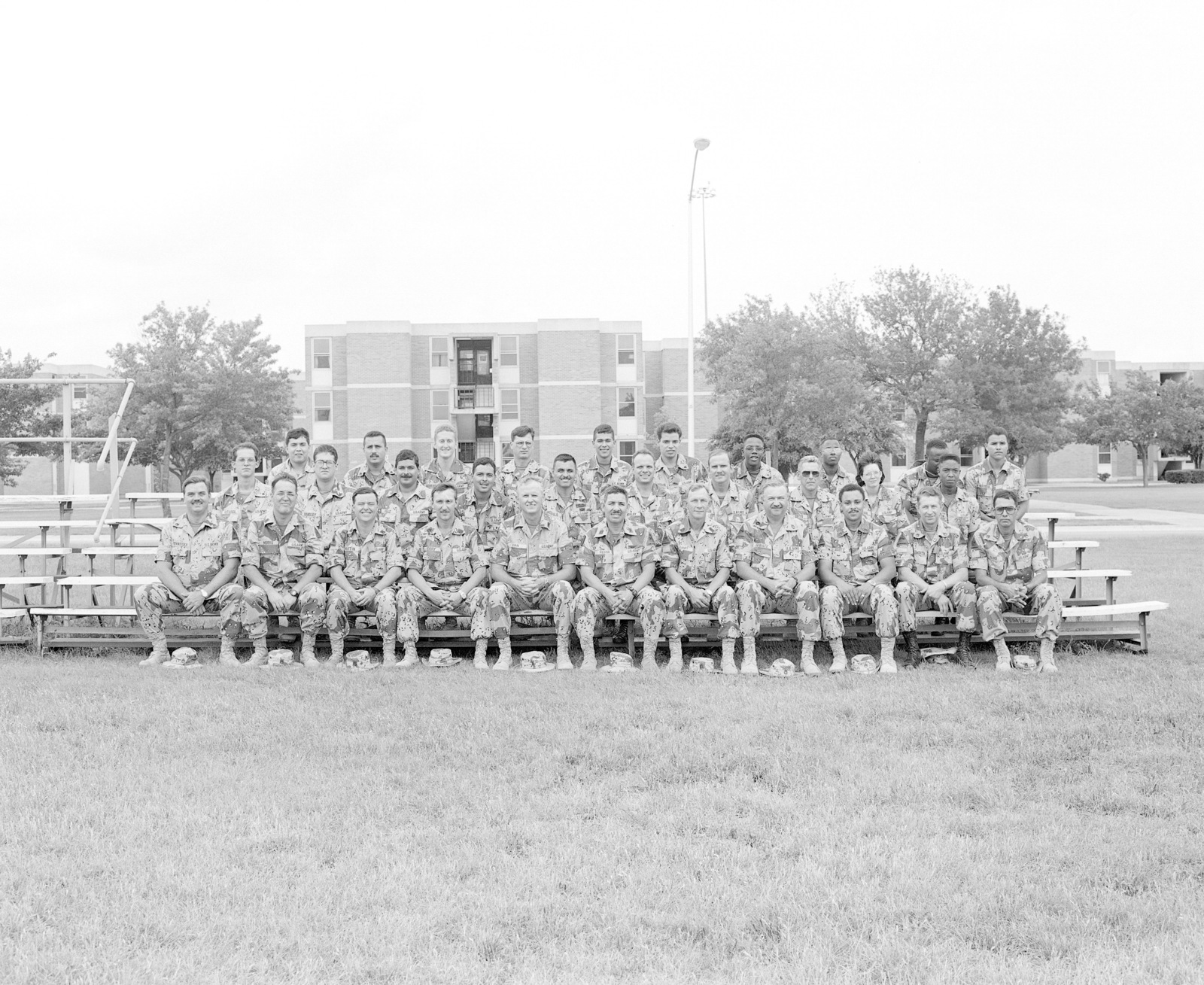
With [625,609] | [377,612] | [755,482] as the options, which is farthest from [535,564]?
[755,482]

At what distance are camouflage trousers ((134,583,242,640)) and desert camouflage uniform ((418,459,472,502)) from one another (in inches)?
83.0

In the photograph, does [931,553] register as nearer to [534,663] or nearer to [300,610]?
[534,663]

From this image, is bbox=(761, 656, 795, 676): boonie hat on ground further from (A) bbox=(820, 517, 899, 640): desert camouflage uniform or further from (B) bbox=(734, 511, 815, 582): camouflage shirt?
(B) bbox=(734, 511, 815, 582): camouflage shirt

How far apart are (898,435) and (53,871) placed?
41.4 meters

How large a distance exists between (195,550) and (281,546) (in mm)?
741

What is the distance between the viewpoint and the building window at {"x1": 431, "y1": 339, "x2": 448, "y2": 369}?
5144 cm

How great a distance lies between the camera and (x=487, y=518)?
9359 millimetres

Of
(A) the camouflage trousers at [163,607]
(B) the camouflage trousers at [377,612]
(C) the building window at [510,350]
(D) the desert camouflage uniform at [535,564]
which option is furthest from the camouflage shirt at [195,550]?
(C) the building window at [510,350]

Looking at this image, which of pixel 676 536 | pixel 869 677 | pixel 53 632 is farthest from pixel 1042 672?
pixel 53 632

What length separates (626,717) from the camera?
6570 mm

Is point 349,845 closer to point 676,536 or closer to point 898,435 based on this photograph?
point 676,536

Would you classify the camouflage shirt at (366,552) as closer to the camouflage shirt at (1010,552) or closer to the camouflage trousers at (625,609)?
the camouflage trousers at (625,609)

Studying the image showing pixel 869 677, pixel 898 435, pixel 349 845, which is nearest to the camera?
pixel 349 845

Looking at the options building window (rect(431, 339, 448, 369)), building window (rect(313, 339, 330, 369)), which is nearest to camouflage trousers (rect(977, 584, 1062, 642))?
building window (rect(431, 339, 448, 369))
